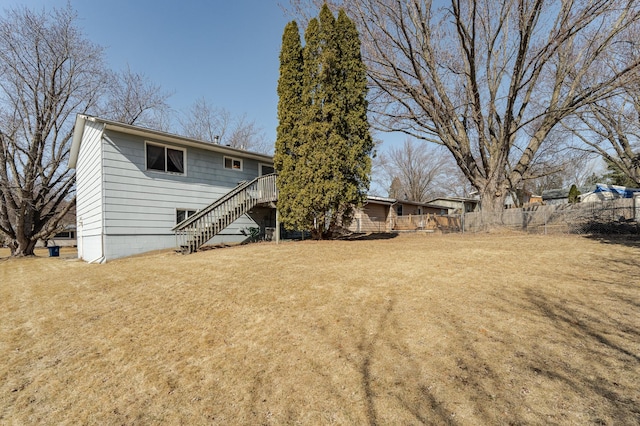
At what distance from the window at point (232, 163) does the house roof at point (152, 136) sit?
27 cm

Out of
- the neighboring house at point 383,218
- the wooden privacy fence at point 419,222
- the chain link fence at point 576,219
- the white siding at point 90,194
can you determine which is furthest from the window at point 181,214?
the wooden privacy fence at point 419,222

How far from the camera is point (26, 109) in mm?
15648

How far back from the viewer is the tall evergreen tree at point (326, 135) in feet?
34.4

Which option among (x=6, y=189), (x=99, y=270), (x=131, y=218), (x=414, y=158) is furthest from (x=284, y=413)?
(x=414, y=158)

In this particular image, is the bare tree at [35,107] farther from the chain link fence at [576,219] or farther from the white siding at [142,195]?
the chain link fence at [576,219]

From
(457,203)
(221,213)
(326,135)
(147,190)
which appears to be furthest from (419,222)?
(147,190)

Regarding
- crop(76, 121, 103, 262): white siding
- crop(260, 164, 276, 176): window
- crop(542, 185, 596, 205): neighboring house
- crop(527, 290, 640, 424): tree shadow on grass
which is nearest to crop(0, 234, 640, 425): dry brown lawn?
crop(527, 290, 640, 424): tree shadow on grass

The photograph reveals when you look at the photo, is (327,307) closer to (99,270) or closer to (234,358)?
(234,358)

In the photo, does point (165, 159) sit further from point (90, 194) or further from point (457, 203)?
point (457, 203)

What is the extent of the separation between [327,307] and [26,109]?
20.3 m

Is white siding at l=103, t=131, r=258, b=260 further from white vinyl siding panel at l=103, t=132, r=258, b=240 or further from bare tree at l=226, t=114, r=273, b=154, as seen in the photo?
bare tree at l=226, t=114, r=273, b=154

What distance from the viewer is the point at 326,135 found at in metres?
10.7

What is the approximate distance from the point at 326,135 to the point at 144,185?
23.4ft

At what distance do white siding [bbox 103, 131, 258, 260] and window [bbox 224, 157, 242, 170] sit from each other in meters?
0.63
